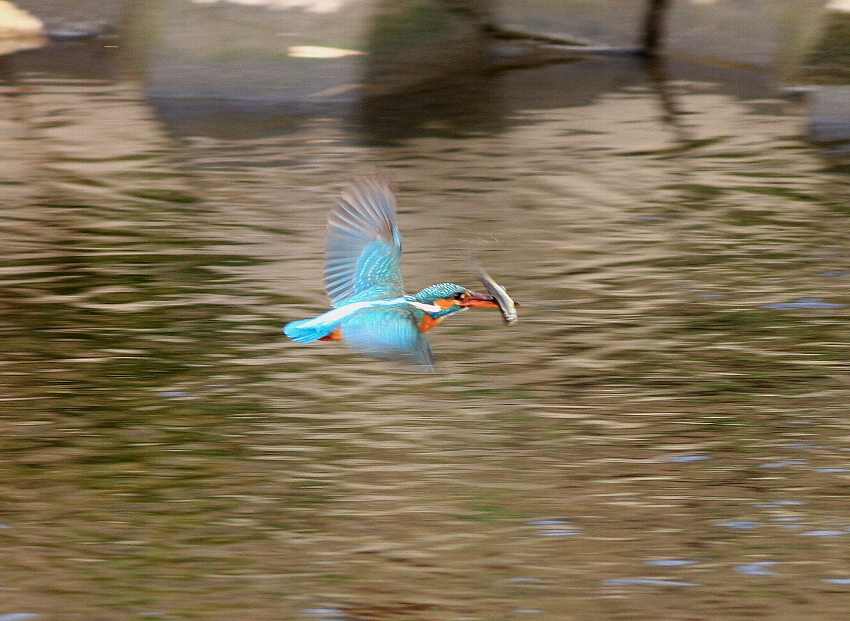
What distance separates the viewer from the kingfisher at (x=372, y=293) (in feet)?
13.3

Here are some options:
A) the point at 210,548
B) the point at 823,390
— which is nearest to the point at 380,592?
the point at 210,548


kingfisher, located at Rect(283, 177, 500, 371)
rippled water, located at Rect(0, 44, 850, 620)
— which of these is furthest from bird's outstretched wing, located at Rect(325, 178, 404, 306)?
rippled water, located at Rect(0, 44, 850, 620)

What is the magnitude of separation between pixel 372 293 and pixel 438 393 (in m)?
0.79

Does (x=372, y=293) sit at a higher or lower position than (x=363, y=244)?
lower

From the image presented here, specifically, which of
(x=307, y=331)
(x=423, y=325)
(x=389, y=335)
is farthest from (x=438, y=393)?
(x=389, y=335)

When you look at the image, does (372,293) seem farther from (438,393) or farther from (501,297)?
(438,393)

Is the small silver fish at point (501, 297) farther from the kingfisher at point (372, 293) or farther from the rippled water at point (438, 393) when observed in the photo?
the rippled water at point (438, 393)

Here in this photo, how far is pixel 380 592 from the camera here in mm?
3922

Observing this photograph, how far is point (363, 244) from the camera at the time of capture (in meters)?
4.66

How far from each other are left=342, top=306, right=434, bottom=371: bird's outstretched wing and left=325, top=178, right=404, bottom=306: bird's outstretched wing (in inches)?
13.7

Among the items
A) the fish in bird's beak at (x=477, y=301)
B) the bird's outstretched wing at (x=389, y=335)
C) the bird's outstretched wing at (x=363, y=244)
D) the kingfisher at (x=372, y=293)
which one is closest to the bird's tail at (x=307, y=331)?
the kingfisher at (x=372, y=293)

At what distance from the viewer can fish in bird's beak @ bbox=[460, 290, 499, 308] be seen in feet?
14.6

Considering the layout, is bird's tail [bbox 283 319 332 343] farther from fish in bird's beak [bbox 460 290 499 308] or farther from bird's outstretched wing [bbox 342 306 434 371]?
fish in bird's beak [bbox 460 290 499 308]

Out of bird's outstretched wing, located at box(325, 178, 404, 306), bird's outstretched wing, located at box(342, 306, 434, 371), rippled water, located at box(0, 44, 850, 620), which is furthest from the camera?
bird's outstretched wing, located at box(325, 178, 404, 306)
